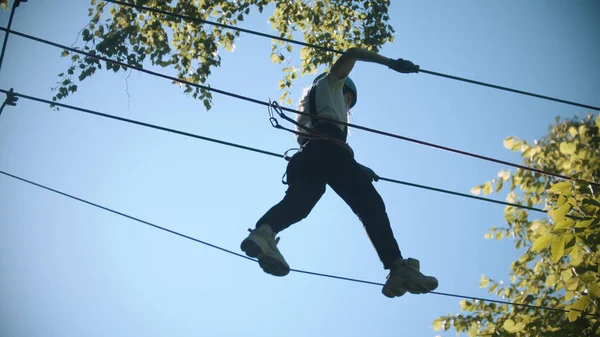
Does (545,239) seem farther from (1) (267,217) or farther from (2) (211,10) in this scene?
(2) (211,10)

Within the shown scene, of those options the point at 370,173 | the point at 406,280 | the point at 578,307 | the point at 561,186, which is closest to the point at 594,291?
the point at 578,307

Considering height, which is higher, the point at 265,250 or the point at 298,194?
the point at 298,194

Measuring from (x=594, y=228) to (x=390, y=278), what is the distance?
4.40 ft

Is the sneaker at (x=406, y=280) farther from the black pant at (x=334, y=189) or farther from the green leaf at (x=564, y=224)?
the green leaf at (x=564, y=224)

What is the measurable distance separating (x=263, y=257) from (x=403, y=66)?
5.23 feet

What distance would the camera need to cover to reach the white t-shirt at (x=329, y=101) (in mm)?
3553

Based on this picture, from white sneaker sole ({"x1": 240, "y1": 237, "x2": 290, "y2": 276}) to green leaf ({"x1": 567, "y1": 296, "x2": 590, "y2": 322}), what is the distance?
69.8 inches

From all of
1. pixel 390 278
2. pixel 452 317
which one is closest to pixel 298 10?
pixel 452 317

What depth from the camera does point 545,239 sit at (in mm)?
2773

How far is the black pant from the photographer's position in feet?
10.6

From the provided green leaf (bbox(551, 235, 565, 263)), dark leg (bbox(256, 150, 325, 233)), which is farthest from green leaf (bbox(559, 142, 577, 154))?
dark leg (bbox(256, 150, 325, 233))

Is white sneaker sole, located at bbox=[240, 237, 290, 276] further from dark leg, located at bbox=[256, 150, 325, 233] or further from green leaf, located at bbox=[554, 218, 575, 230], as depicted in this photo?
green leaf, located at bbox=[554, 218, 575, 230]

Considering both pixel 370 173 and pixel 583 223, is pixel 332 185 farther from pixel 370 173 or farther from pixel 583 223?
pixel 583 223

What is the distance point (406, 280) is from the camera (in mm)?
3074
